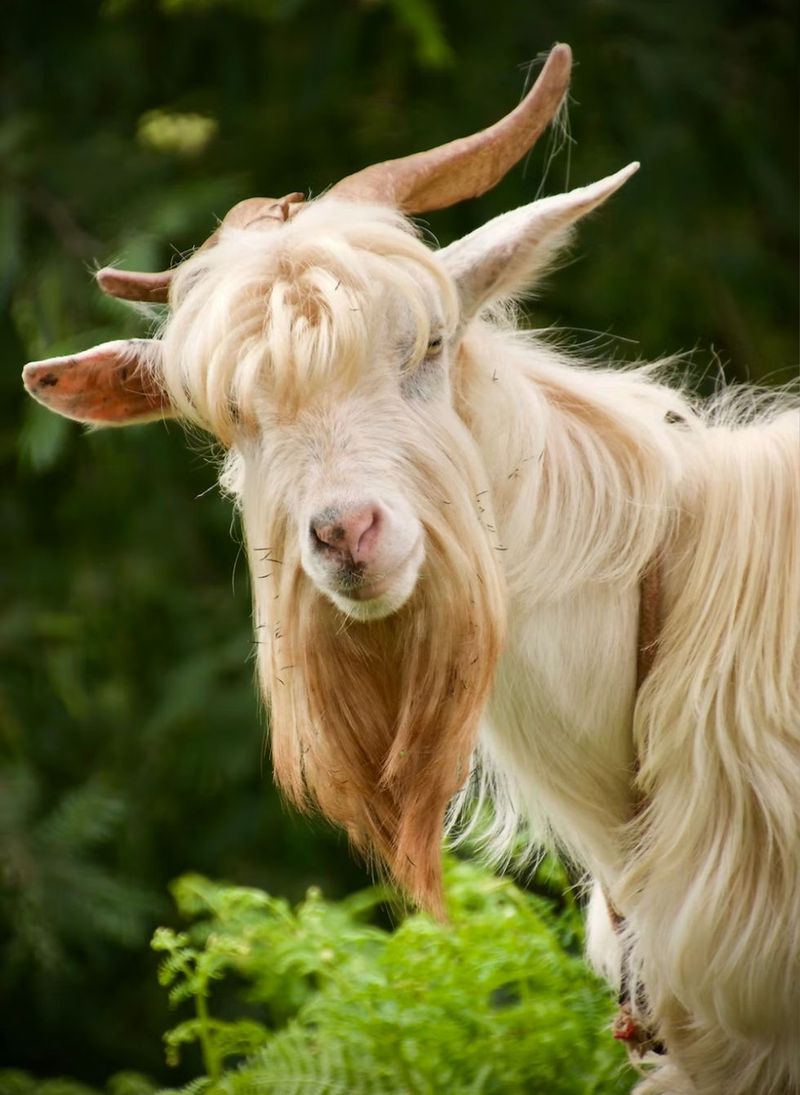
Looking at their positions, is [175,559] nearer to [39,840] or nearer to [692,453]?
[39,840]

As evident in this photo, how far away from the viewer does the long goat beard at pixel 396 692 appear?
2.75 meters

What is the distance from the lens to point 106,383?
3.04 meters

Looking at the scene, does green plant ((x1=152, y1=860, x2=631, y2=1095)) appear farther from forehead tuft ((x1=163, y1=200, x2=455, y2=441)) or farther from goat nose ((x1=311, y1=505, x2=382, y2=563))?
forehead tuft ((x1=163, y1=200, x2=455, y2=441))

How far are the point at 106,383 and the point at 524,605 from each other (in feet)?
3.23

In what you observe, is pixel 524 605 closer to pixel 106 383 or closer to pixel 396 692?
pixel 396 692

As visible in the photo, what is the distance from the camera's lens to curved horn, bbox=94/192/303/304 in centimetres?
292

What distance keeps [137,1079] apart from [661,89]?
4650mm

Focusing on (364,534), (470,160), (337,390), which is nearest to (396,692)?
(364,534)

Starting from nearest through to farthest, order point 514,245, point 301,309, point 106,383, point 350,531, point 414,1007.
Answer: point 350,531, point 301,309, point 514,245, point 106,383, point 414,1007

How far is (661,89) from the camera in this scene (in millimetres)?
6469

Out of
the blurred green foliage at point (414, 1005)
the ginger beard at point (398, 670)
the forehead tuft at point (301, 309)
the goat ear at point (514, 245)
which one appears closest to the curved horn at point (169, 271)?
the forehead tuft at point (301, 309)

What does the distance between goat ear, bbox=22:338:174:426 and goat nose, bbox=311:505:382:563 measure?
632mm

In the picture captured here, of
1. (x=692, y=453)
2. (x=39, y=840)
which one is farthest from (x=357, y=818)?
(x=39, y=840)

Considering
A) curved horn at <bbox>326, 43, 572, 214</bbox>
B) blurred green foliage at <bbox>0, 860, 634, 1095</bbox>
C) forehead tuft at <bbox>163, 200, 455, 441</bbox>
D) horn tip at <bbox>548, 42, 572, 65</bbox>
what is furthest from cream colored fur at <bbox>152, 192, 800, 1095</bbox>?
horn tip at <bbox>548, 42, 572, 65</bbox>
